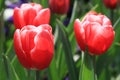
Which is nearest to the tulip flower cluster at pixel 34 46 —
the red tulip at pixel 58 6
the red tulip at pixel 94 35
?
the red tulip at pixel 94 35

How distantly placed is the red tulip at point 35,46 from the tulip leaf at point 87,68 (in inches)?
4.6

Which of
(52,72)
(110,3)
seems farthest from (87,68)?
(110,3)

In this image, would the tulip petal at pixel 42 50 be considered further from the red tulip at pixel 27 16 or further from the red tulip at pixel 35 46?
the red tulip at pixel 27 16

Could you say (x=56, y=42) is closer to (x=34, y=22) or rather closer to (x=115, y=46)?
(x=115, y=46)

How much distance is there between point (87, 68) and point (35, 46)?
0.64ft

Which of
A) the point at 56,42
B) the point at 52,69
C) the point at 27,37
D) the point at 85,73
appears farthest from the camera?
the point at 56,42

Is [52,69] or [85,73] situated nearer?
[85,73]

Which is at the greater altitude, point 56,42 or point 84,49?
point 84,49

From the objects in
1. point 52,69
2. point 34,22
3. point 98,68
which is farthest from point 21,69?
point 98,68

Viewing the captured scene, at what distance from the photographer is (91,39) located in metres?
1.14

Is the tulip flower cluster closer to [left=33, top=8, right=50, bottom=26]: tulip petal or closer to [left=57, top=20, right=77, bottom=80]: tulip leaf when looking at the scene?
[left=33, top=8, right=50, bottom=26]: tulip petal

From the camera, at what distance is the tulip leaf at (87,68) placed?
115cm

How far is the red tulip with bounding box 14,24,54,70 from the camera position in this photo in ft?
3.46

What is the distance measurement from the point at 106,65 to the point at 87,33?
1.86 ft
